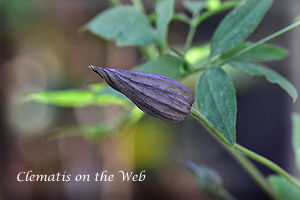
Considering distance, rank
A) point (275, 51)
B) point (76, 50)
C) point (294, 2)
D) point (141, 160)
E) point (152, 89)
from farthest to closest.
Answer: point (294, 2), point (76, 50), point (141, 160), point (275, 51), point (152, 89)

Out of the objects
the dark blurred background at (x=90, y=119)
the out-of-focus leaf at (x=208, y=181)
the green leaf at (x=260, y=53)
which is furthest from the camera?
the dark blurred background at (x=90, y=119)

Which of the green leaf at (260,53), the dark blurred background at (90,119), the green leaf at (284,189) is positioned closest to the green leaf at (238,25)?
the green leaf at (260,53)

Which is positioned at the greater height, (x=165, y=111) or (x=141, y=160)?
(x=141, y=160)

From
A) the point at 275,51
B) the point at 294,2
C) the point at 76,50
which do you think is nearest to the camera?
the point at 275,51

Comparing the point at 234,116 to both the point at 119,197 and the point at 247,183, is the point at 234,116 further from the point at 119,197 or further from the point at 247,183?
the point at 247,183

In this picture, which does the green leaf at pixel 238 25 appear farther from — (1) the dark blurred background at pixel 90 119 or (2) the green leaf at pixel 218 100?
(1) the dark blurred background at pixel 90 119

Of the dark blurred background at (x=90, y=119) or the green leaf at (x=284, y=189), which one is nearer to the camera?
the green leaf at (x=284, y=189)

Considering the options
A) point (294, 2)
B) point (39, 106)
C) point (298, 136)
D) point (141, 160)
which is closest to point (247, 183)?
point (141, 160)
